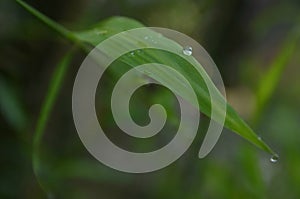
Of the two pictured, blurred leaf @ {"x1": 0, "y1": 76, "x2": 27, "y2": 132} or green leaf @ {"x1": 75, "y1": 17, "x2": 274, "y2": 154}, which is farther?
blurred leaf @ {"x1": 0, "y1": 76, "x2": 27, "y2": 132}

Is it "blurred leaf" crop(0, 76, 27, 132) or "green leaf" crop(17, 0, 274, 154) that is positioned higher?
"green leaf" crop(17, 0, 274, 154)

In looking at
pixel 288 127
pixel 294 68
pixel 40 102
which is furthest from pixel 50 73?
pixel 294 68

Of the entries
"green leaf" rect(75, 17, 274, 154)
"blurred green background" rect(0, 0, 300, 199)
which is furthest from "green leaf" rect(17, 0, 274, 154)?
"blurred green background" rect(0, 0, 300, 199)

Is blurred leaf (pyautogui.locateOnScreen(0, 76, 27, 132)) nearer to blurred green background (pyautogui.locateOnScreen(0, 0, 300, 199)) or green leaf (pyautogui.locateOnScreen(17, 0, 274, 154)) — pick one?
blurred green background (pyautogui.locateOnScreen(0, 0, 300, 199))

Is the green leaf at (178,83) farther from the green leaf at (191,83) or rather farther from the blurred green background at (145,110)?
the blurred green background at (145,110)

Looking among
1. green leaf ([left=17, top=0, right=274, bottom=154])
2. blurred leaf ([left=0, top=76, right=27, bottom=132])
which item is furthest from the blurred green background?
green leaf ([left=17, top=0, right=274, bottom=154])

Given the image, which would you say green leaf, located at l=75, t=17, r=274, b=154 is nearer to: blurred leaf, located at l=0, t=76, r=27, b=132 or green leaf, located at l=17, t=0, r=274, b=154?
green leaf, located at l=17, t=0, r=274, b=154

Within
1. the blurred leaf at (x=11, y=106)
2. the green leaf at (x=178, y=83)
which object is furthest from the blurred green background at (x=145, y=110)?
the green leaf at (x=178, y=83)

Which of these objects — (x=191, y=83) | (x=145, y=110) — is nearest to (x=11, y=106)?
(x=145, y=110)
